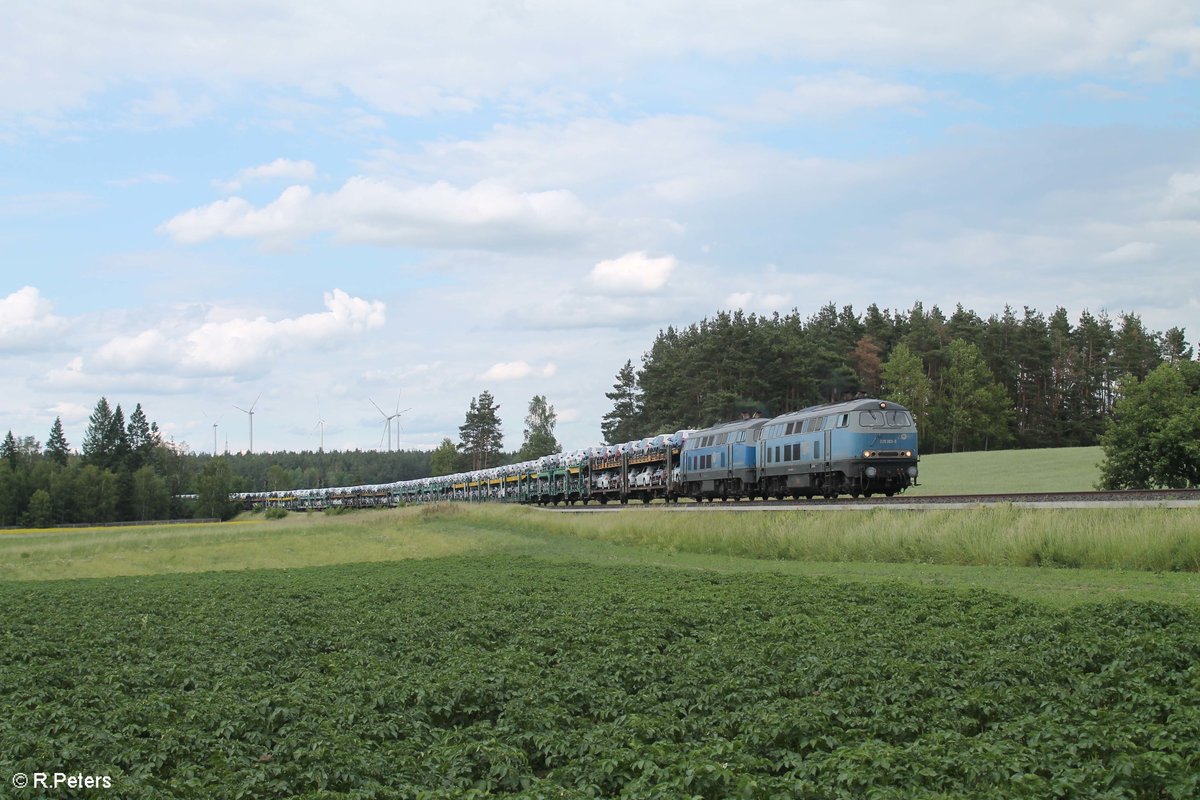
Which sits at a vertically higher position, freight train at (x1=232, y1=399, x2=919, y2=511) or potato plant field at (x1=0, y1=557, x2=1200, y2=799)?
freight train at (x1=232, y1=399, x2=919, y2=511)

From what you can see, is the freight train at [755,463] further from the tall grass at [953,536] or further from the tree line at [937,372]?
the tree line at [937,372]

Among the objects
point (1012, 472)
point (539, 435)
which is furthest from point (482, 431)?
point (1012, 472)

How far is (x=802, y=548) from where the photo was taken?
34844 millimetres

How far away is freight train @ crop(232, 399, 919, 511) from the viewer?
43.8 metres

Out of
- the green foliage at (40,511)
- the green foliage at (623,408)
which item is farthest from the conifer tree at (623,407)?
the green foliage at (40,511)

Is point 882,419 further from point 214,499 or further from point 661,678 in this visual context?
point 214,499

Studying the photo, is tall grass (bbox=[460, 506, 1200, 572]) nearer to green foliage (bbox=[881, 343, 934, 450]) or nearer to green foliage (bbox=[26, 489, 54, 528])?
green foliage (bbox=[881, 343, 934, 450])

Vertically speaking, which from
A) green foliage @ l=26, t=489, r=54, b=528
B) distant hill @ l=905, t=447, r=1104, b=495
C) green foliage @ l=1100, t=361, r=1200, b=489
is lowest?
green foliage @ l=26, t=489, r=54, b=528

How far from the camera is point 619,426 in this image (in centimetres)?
13488

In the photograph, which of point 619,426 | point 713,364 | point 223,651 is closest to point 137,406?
point 619,426

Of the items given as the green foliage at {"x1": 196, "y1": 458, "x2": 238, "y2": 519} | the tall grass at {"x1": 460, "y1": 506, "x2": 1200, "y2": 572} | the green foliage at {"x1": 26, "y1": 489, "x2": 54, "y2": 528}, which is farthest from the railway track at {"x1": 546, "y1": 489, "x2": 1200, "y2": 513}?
the green foliage at {"x1": 196, "y1": 458, "x2": 238, "y2": 519}

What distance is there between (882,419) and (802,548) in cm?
1111

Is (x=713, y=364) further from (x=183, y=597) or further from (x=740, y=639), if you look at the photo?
(x=740, y=639)

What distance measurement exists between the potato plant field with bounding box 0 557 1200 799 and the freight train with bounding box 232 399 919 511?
69.4 ft
